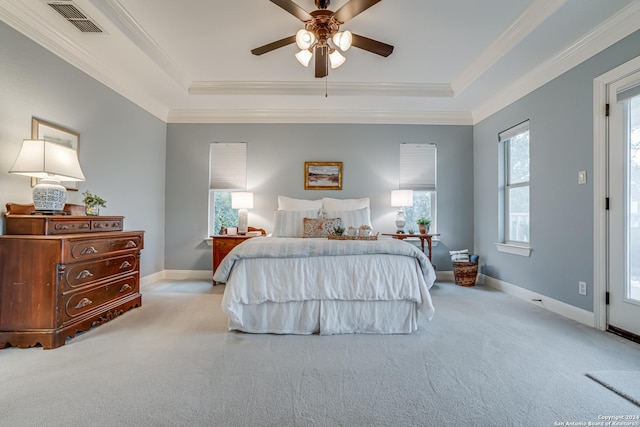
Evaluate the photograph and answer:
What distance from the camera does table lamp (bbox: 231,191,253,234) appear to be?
4.37 meters

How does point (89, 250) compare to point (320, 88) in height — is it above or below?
below

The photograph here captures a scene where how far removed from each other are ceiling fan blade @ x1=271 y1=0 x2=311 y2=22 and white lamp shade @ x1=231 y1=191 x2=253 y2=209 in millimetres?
2609

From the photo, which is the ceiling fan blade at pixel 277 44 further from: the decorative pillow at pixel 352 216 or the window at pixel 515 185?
the window at pixel 515 185

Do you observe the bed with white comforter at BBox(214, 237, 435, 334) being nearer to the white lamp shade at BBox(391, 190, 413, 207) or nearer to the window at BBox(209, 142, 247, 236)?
the white lamp shade at BBox(391, 190, 413, 207)

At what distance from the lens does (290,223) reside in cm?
390

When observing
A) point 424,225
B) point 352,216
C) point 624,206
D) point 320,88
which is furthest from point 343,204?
point 624,206

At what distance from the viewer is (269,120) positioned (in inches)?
184

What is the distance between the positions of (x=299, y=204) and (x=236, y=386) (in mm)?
2886

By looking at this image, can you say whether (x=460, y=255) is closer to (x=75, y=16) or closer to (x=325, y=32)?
(x=325, y=32)

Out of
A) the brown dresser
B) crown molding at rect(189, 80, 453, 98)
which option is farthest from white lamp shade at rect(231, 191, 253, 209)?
the brown dresser

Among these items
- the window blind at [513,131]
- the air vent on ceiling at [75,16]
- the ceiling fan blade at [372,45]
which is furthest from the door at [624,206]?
the air vent on ceiling at [75,16]

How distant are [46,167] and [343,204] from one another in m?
3.21

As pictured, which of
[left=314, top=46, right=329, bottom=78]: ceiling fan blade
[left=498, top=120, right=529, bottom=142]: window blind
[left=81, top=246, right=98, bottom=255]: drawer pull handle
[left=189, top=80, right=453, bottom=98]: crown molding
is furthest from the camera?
[left=189, top=80, right=453, bottom=98]: crown molding

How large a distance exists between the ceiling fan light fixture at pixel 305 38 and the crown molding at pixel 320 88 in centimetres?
157
